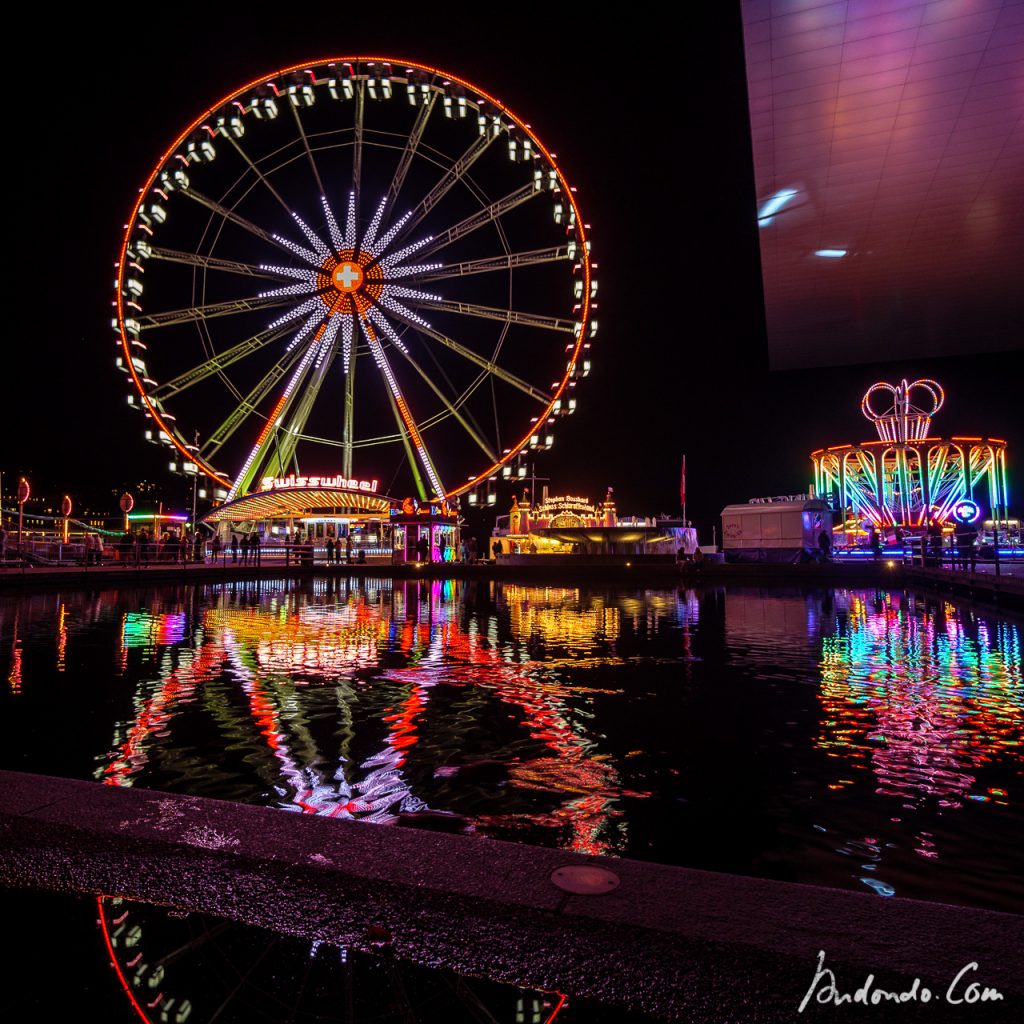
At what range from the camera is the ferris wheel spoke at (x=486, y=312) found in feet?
90.8

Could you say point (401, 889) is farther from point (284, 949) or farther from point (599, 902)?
point (599, 902)

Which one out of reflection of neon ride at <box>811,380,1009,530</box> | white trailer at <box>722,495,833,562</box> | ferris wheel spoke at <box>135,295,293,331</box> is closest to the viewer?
ferris wheel spoke at <box>135,295,293,331</box>

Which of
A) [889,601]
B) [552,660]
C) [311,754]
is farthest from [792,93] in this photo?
[311,754]

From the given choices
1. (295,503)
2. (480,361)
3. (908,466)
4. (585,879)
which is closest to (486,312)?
(480,361)

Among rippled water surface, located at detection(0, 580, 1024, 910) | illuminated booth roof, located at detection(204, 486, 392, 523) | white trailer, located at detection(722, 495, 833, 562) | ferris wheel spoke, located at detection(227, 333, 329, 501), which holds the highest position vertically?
ferris wheel spoke, located at detection(227, 333, 329, 501)

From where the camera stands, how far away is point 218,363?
91.4 feet

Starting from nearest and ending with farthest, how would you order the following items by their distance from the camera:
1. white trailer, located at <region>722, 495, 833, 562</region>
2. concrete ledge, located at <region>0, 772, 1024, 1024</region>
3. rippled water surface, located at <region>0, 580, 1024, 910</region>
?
concrete ledge, located at <region>0, 772, 1024, 1024</region> → rippled water surface, located at <region>0, 580, 1024, 910</region> → white trailer, located at <region>722, 495, 833, 562</region>

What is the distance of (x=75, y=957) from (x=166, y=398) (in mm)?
28038

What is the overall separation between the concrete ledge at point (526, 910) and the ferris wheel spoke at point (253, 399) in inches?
1063

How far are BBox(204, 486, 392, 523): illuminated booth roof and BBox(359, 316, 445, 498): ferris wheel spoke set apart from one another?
1221 centimetres

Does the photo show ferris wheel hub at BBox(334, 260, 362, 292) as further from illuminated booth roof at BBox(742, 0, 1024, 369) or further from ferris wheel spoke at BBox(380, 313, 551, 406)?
illuminated booth roof at BBox(742, 0, 1024, 369)

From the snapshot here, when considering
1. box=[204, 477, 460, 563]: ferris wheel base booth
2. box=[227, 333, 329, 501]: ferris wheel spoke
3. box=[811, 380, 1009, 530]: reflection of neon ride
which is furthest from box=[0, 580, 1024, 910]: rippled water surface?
box=[811, 380, 1009, 530]: reflection of neon ride

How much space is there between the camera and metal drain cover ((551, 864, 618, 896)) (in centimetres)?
242

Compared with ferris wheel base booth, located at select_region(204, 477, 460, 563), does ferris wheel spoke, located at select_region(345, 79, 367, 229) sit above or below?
above
